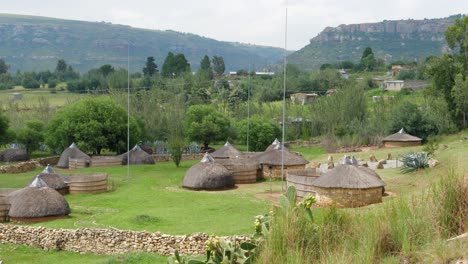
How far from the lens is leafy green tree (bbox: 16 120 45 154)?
1560 inches

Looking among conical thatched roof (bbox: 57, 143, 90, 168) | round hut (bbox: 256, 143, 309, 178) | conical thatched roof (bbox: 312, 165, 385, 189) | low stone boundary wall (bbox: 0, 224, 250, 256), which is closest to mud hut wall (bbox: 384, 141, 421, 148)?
round hut (bbox: 256, 143, 309, 178)

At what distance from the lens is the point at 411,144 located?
36781 millimetres

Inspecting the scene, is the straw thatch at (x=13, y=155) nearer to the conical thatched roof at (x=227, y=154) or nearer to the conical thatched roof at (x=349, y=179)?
the conical thatched roof at (x=227, y=154)

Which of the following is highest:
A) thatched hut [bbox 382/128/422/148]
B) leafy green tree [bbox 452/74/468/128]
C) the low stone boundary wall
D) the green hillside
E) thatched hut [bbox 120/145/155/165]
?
the green hillside

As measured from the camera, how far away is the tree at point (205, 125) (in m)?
41.8

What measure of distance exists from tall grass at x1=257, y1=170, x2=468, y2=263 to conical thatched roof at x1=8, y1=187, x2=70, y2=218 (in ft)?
40.6

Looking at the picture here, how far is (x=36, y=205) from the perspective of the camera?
18.6 metres

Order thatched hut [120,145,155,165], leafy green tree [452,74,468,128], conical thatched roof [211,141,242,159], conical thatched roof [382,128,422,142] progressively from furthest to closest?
leafy green tree [452,74,468,128], conical thatched roof [382,128,422,142], thatched hut [120,145,155,165], conical thatched roof [211,141,242,159]

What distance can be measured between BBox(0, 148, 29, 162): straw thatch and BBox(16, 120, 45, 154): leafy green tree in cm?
245

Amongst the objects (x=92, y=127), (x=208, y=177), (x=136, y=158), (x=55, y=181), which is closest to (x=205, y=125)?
(x=136, y=158)

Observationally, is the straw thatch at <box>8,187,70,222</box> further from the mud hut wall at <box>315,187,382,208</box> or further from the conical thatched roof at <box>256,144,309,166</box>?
the conical thatched roof at <box>256,144,309,166</box>

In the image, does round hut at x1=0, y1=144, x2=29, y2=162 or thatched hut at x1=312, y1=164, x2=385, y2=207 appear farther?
round hut at x1=0, y1=144, x2=29, y2=162

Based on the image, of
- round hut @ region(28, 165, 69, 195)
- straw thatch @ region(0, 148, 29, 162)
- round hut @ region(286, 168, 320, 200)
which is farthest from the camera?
straw thatch @ region(0, 148, 29, 162)

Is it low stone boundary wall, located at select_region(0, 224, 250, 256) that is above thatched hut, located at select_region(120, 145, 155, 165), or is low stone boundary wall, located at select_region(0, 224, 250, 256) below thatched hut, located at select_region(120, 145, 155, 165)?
below
